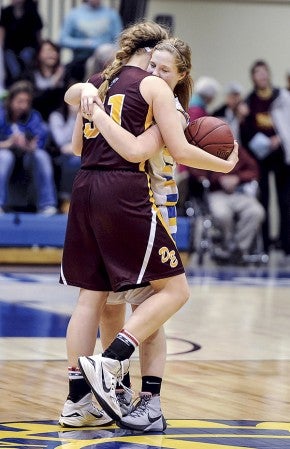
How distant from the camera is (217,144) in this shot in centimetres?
482

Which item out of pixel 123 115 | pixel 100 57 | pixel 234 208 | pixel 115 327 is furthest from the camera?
pixel 234 208

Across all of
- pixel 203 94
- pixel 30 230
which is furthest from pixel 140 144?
pixel 203 94

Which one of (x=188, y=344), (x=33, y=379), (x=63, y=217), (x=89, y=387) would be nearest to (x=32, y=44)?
(x=63, y=217)

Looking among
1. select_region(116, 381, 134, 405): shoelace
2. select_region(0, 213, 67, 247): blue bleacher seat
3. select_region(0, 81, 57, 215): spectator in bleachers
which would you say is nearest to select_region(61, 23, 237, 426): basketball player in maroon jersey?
select_region(116, 381, 134, 405): shoelace

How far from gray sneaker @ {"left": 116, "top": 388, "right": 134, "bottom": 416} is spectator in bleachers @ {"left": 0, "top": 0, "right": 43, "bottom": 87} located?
838 cm

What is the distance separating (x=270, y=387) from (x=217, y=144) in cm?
136

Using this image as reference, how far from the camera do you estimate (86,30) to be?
43.1 ft

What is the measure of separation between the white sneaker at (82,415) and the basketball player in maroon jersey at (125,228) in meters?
0.18

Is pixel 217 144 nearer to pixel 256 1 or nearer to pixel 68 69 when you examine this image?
pixel 68 69

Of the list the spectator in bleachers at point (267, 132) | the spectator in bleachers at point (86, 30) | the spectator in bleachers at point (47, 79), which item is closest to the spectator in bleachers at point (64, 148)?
the spectator in bleachers at point (47, 79)

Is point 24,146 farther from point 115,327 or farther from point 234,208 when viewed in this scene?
point 115,327

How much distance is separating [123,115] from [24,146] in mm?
7228

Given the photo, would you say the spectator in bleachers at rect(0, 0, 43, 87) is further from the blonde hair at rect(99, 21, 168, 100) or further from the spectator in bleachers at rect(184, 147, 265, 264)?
the blonde hair at rect(99, 21, 168, 100)

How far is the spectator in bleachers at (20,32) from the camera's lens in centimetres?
1294
